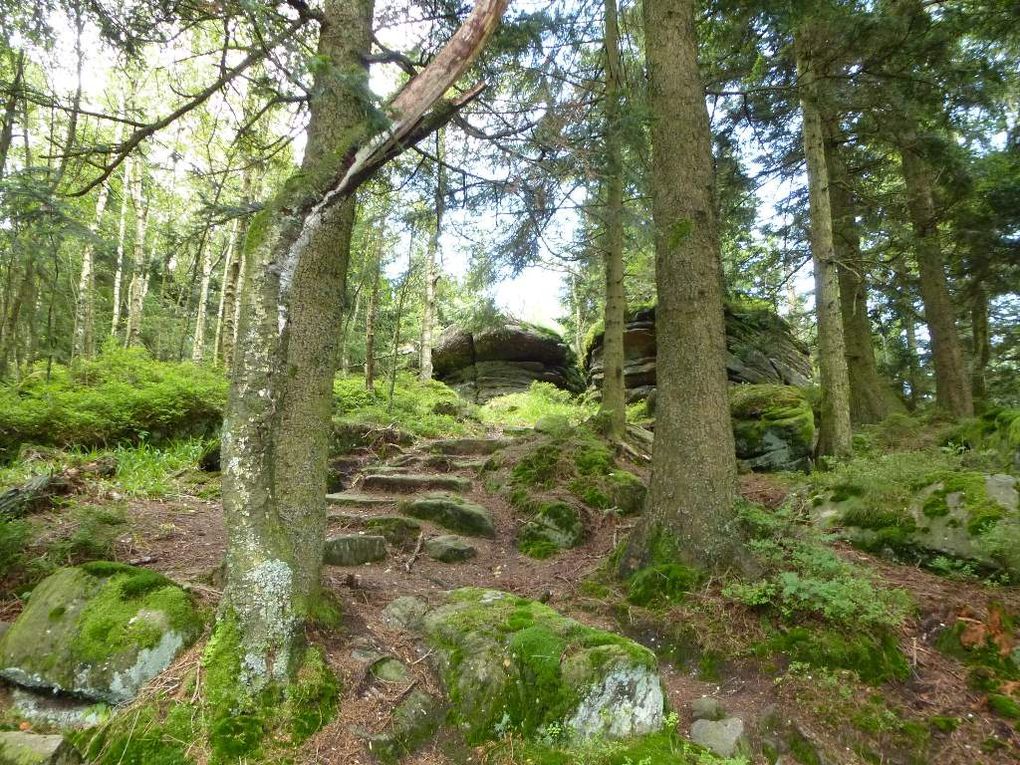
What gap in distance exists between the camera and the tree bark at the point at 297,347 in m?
3.12

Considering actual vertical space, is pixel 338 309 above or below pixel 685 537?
above

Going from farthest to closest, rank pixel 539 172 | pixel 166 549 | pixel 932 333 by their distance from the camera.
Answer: pixel 932 333
pixel 539 172
pixel 166 549

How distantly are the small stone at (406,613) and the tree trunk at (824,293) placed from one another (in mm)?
6883

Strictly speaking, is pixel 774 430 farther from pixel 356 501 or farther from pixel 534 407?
pixel 534 407

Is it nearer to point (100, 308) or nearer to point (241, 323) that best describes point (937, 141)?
point (241, 323)

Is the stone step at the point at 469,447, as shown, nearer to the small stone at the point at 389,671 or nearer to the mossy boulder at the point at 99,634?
the small stone at the point at 389,671

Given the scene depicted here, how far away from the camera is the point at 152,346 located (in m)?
21.5

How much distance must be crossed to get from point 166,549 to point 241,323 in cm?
326

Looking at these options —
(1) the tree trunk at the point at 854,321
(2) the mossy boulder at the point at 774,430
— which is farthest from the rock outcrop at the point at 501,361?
(1) the tree trunk at the point at 854,321

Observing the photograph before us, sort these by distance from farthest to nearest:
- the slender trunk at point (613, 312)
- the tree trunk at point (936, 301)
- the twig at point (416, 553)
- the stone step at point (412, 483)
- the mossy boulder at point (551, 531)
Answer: the tree trunk at point (936, 301)
the slender trunk at point (613, 312)
the stone step at point (412, 483)
the mossy boulder at point (551, 531)
the twig at point (416, 553)

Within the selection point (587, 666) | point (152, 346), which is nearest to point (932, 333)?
point (587, 666)

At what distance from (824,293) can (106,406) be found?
37.7 feet

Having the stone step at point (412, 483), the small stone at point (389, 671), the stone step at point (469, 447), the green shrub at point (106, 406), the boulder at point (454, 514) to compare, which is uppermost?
the green shrub at point (106, 406)

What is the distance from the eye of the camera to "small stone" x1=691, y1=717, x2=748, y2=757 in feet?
10.4
